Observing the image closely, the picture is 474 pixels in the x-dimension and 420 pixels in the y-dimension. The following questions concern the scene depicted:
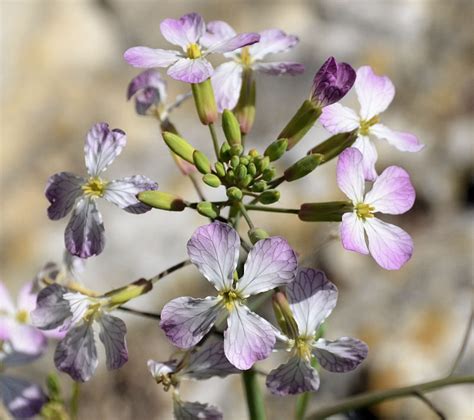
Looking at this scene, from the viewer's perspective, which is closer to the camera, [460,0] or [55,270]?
[55,270]

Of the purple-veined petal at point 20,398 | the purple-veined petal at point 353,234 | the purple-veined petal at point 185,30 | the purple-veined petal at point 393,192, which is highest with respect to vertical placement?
the purple-veined petal at point 185,30

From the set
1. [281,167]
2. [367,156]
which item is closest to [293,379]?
[367,156]

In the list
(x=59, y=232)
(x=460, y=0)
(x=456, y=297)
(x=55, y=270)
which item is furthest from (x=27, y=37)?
(x=55, y=270)

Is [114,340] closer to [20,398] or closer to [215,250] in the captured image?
[215,250]

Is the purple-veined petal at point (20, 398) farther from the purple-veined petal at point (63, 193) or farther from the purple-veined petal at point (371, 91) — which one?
the purple-veined petal at point (371, 91)

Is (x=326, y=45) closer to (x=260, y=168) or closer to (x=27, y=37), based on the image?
(x=27, y=37)

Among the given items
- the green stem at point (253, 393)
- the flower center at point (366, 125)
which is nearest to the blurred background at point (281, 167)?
the green stem at point (253, 393)
